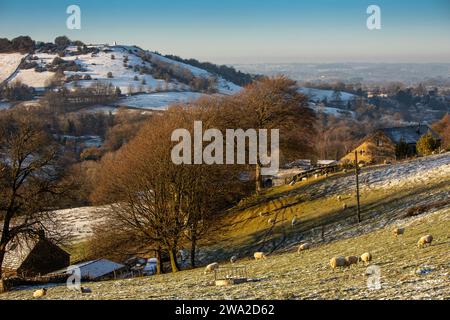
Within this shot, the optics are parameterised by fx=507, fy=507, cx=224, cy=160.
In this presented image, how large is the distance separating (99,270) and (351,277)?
2257 cm

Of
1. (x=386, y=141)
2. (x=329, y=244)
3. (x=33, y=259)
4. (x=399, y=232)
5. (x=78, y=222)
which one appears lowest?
(x=78, y=222)

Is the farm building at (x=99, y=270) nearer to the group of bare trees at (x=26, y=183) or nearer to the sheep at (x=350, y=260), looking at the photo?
the group of bare trees at (x=26, y=183)

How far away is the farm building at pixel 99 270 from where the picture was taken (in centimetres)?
3428

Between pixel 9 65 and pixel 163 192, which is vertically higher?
pixel 9 65

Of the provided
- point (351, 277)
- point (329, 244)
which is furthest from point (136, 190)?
point (351, 277)

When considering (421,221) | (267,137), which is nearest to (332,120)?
(267,137)

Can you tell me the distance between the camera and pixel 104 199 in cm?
3866

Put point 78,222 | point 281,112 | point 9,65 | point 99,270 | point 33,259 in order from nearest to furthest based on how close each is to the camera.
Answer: point 99,270 → point 33,259 → point 281,112 → point 78,222 → point 9,65

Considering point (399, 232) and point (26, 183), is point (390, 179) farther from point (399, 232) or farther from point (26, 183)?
point (26, 183)

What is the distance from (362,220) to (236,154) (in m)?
14.9

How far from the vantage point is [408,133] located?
81188 millimetres

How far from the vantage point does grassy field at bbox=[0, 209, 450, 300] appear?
1405 cm

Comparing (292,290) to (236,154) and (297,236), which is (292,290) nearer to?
(297,236)
